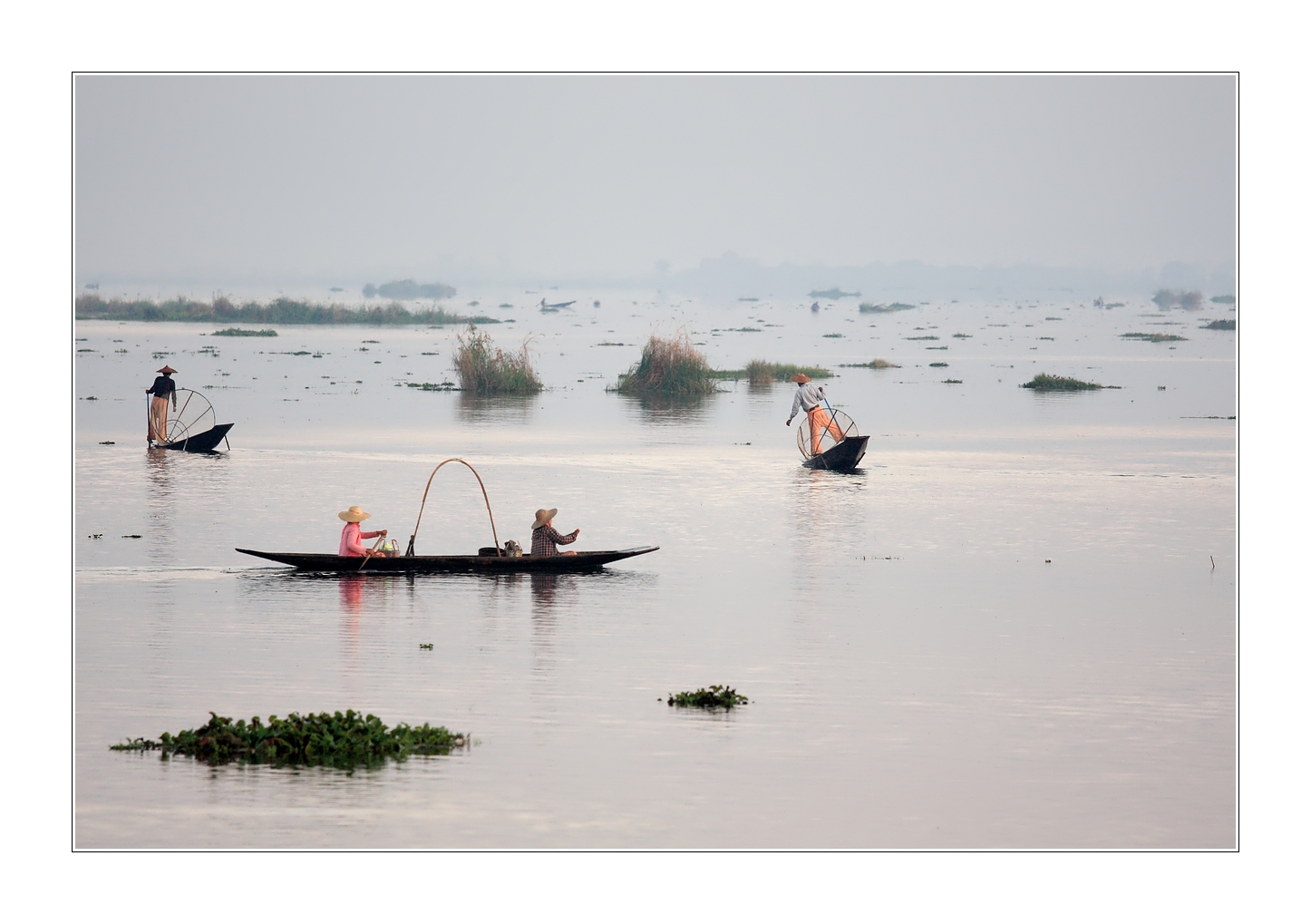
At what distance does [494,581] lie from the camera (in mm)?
18703

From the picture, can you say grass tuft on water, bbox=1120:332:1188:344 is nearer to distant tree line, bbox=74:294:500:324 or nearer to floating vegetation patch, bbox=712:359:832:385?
floating vegetation patch, bbox=712:359:832:385

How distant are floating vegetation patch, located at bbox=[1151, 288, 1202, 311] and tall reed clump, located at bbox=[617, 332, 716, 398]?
3117 inches

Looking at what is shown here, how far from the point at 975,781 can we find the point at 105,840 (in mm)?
5900

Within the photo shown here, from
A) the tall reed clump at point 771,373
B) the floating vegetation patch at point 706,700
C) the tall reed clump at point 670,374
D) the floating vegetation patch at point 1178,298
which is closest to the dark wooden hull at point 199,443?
the tall reed clump at point 670,374

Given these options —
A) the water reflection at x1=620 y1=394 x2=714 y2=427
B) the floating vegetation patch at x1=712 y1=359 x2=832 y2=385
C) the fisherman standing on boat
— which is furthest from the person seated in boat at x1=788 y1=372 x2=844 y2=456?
the floating vegetation patch at x1=712 y1=359 x2=832 y2=385

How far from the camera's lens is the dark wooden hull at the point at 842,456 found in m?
29.5

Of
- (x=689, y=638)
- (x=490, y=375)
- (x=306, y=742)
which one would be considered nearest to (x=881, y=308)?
(x=490, y=375)

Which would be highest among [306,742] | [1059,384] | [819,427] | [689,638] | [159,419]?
[1059,384]

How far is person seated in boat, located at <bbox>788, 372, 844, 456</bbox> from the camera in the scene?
28.7 metres

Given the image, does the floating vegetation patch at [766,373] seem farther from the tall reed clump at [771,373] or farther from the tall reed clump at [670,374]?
the tall reed clump at [670,374]

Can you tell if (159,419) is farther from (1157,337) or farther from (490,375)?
(1157,337)

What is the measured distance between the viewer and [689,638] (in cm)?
1625

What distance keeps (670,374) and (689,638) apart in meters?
32.7
